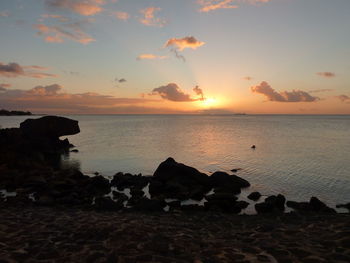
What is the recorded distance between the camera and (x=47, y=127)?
170 ft

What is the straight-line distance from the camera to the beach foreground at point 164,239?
9.72 meters

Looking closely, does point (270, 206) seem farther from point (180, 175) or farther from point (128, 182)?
point (128, 182)

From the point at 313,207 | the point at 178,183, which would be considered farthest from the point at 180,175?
the point at 313,207

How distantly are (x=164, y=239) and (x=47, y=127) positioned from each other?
152 ft

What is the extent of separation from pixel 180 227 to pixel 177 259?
4.33 metres

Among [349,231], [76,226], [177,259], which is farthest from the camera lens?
[76,226]

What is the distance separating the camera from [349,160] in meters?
44.1

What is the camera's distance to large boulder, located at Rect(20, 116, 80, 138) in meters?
51.2

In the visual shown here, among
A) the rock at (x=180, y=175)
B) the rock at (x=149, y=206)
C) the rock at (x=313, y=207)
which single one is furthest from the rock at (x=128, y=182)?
the rock at (x=313, y=207)

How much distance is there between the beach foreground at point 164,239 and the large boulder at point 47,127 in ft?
127

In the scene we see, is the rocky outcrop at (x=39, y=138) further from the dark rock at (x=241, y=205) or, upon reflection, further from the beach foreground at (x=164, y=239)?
the dark rock at (x=241, y=205)

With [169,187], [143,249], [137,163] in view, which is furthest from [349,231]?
[137,163]

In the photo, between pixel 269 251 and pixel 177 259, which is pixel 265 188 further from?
pixel 177 259

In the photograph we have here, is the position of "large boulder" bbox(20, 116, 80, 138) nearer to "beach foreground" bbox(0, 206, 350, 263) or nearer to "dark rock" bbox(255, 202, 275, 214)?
"beach foreground" bbox(0, 206, 350, 263)
